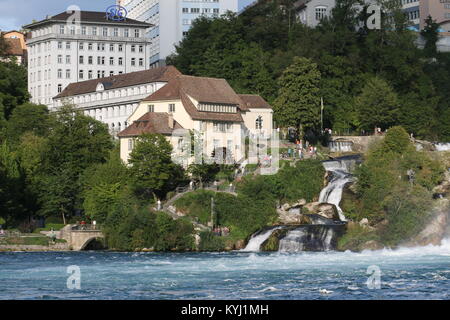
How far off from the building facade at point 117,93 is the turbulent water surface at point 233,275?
4649 centimetres

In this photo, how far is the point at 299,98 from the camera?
109250 millimetres

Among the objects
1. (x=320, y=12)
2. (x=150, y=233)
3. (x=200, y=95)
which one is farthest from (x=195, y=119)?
(x=320, y=12)

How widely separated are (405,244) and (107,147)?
133 feet

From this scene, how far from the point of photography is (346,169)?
313 ft

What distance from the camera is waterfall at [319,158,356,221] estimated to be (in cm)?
8944

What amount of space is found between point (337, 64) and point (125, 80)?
25.1m

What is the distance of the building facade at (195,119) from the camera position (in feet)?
325

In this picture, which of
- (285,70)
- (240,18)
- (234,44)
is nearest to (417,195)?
(285,70)

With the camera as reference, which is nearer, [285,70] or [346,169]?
[346,169]

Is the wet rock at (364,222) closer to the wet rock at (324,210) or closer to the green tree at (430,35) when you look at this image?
the wet rock at (324,210)

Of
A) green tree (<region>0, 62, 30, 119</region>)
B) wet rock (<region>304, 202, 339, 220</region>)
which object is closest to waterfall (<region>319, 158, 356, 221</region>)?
wet rock (<region>304, 202, 339, 220</region>)

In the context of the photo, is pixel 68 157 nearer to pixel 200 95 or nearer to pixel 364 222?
pixel 200 95

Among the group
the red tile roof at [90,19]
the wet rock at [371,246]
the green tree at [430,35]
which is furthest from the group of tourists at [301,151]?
the red tile roof at [90,19]

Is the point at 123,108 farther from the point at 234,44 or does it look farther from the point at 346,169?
the point at 346,169
